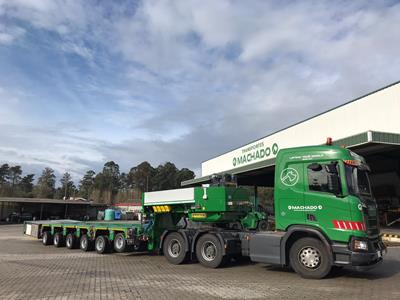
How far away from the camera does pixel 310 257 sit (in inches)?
364

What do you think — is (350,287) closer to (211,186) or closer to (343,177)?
(343,177)

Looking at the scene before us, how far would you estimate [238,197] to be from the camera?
12352 millimetres

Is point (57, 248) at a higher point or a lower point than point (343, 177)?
lower

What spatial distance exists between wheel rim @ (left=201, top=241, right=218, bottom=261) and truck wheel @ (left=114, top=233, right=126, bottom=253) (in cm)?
437

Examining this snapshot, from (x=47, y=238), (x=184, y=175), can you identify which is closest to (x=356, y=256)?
(x=47, y=238)

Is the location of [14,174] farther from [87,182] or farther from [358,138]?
[358,138]

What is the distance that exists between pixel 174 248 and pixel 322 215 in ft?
17.2

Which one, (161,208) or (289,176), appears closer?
(289,176)

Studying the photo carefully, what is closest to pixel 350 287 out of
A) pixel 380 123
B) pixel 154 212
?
pixel 154 212

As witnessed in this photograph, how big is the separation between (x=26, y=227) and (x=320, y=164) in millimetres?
18115

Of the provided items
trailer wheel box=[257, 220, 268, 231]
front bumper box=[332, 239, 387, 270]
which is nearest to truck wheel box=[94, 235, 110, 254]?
trailer wheel box=[257, 220, 268, 231]

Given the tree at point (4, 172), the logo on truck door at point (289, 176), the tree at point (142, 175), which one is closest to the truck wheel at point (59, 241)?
the logo on truck door at point (289, 176)

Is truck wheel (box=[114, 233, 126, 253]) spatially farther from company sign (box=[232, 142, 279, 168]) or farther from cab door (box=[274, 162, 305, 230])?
company sign (box=[232, 142, 279, 168])

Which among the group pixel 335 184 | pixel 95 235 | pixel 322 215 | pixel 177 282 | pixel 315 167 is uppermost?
pixel 315 167
